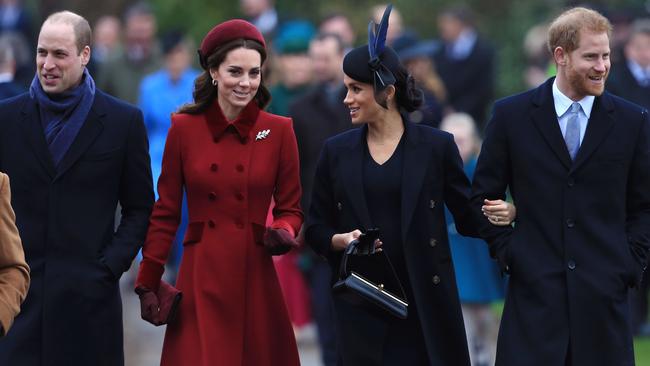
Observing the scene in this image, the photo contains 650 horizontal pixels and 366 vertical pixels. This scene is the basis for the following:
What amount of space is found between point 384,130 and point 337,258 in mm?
690

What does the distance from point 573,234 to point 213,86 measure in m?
2.00

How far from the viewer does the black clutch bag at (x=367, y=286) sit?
8.58 meters

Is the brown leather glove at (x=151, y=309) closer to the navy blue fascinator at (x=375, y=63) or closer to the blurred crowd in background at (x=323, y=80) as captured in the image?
the navy blue fascinator at (x=375, y=63)

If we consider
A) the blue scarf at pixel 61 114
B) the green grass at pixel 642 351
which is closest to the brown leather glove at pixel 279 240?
the blue scarf at pixel 61 114

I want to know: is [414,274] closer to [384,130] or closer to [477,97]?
[384,130]

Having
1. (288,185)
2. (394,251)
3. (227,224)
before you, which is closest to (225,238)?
(227,224)

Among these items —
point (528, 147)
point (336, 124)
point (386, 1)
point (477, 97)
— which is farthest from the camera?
point (386, 1)

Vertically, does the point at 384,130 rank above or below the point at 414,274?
above

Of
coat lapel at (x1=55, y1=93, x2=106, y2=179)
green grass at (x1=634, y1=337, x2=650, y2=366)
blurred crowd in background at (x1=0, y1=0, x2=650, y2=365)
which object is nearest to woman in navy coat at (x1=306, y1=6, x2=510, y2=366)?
coat lapel at (x1=55, y1=93, x2=106, y2=179)

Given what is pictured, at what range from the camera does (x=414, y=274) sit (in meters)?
8.83

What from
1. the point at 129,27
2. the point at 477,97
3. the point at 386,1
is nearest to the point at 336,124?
the point at 477,97

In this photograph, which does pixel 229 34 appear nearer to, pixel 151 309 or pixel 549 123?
pixel 151 309

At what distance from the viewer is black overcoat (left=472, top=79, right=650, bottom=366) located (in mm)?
8625

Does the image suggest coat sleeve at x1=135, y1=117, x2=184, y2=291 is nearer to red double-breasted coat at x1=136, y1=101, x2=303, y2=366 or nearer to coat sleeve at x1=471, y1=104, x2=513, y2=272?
red double-breasted coat at x1=136, y1=101, x2=303, y2=366
